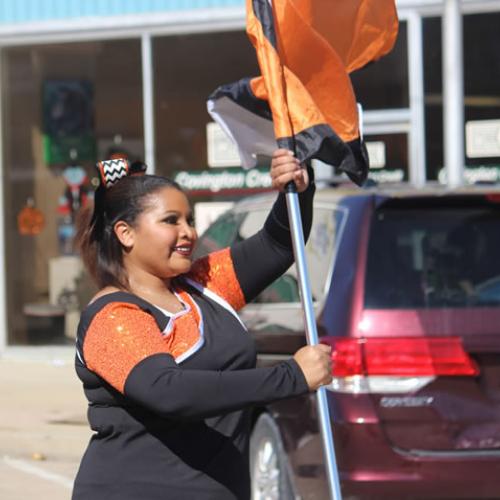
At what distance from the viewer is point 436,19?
12.4 metres

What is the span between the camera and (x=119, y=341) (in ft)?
11.3

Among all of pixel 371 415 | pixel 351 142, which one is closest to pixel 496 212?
pixel 371 415

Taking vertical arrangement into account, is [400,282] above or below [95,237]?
below

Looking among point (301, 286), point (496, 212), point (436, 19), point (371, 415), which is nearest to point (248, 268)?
point (301, 286)

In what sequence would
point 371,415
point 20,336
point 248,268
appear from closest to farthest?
point 248,268, point 371,415, point 20,336

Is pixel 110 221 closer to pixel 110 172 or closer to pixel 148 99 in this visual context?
pixel 110 172

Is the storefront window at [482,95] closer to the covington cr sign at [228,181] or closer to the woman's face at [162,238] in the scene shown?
the covington cr sign at [228,181]

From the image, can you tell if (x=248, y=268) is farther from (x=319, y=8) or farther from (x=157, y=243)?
(x=319, y=8)

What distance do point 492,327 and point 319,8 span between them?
2.01m

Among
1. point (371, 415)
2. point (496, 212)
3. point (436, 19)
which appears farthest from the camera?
point (436, 19)

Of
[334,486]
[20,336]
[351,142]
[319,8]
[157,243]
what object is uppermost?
[319,8]

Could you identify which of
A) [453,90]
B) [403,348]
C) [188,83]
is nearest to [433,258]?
[403,348]

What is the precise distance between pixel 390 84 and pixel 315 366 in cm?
923

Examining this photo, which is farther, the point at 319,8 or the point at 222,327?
the point at 319,8
